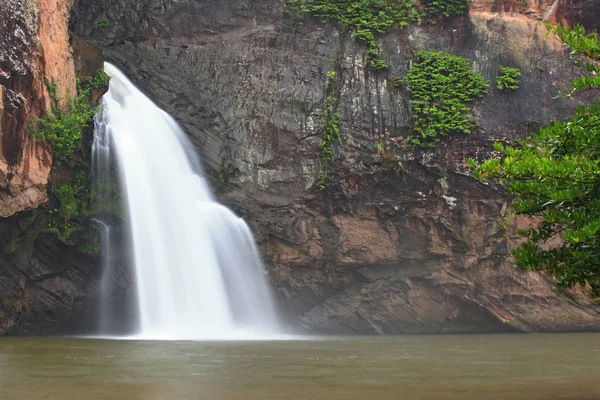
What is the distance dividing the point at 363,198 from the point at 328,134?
9.13 feet

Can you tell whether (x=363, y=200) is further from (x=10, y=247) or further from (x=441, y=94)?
(x=10, y=247)

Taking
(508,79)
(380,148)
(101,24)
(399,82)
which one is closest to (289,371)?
(380,148)

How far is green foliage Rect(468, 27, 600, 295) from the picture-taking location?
21.4 feet

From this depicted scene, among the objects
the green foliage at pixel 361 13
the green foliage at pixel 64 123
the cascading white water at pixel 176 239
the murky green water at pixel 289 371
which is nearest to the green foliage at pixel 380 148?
the green foliage at pixel 361 13

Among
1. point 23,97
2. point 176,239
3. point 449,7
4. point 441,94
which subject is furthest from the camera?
point 449,7

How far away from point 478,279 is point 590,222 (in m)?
17.6

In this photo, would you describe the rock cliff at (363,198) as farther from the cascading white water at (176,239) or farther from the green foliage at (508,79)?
the cascading white water at (176,239)

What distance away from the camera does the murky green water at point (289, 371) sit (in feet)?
26.7

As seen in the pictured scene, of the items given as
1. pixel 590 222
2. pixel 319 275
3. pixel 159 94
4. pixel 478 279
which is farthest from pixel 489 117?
pixel 590 222

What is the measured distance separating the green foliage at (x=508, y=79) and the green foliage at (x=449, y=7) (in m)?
3.15

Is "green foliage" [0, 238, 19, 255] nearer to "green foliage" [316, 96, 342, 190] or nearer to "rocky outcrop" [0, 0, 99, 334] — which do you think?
"rocky outcrop" [0, 0, 99, 334]

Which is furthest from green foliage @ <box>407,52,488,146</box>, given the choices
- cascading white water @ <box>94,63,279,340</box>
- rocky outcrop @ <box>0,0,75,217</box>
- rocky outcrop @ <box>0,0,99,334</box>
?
rocky outcrop @ <box>0,0,75,217</box>

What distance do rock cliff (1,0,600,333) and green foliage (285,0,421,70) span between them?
1.96 m

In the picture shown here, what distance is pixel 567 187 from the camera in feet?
22.1
